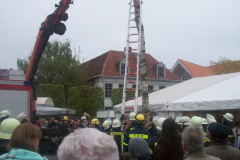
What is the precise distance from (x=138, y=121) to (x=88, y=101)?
69.3 ft

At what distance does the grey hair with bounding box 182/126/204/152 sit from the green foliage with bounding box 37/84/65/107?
23062 mm

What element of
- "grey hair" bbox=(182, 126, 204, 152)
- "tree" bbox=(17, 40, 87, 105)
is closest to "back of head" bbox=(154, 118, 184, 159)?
"grey hair" bbox=(182, 126, 204, 152)

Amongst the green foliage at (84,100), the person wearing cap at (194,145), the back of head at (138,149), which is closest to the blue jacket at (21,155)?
the back of head at (138,149)

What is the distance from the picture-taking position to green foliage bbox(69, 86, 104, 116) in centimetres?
2541

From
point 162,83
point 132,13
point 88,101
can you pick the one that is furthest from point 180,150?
point 162,83

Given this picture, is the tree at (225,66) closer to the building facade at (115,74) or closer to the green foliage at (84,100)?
the building facade at (115,74)

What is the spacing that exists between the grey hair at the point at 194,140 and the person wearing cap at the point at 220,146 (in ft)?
1.49

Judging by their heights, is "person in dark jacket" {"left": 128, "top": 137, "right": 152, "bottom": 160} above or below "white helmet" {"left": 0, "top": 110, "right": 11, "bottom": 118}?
below

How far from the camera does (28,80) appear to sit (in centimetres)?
698

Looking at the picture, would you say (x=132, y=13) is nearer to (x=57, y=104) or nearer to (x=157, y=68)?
(x=57, y=104)

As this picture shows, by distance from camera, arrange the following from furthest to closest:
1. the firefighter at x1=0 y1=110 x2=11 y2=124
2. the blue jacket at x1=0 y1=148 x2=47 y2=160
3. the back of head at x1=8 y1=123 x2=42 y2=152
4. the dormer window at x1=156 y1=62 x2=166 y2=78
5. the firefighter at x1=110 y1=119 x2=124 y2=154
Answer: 1. the dormer window at x1=156 y1=62 x2=166 y2=78
2. the firefighter at x1=110 y1=119 x2=124 y2=154
3. the firefighter at x1=0 y1=110 x2=11 y2=124
4. the back of head at x1=8 y1=123 x2=42 y2=152
5. the blue jacket at x1=0 y1=148 x2=47 y2=160

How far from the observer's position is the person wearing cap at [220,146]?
3.10m

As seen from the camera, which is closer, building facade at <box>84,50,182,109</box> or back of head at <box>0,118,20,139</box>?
back of head at <box>0,118,20,139</box>

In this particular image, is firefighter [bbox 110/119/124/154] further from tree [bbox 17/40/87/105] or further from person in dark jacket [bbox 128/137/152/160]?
tree [bbox 17/40/87/105]
